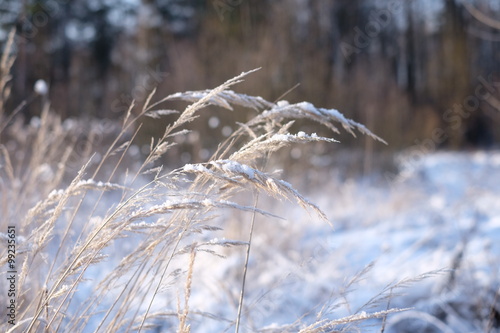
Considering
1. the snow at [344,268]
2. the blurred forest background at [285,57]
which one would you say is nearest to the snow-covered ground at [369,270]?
the snow at [344,268]

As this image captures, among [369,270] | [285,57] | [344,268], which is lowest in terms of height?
[344,268]

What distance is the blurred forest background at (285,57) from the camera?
10.4 metres

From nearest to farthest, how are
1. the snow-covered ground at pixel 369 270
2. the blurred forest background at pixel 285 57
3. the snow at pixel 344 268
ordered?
the snow at pixel 344 268 → the snow-covered ground at pixel 369 270 → the blurred forest background at pixel 285 57

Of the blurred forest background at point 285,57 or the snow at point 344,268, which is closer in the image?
the snow at point 344,268

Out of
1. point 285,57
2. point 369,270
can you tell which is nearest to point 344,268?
point 369,270

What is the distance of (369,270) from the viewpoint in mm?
1433

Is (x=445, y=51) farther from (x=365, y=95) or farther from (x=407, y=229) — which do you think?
(x=407, y=229)

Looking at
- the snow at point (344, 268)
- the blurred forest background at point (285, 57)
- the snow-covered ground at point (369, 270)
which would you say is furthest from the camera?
the blurred forest background at point (285, 57)

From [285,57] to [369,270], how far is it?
979 cm

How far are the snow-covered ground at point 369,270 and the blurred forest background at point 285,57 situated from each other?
1.68 metres

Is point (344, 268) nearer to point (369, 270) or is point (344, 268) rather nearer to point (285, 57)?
point (369, 270)

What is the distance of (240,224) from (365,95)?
8186mm

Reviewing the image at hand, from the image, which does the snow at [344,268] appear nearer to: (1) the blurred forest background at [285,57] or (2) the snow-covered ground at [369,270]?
(2) the snow-covered ground at [369,270]

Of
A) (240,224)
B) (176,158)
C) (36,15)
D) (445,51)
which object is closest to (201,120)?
(176,158)
